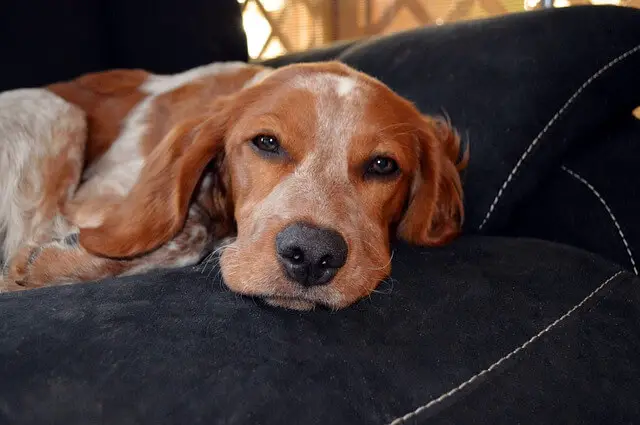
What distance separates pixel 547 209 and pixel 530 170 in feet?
0.44

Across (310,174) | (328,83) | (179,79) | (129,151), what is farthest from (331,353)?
(179,79)

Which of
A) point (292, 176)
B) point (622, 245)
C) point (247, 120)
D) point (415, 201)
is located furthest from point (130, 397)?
point (622, 245)

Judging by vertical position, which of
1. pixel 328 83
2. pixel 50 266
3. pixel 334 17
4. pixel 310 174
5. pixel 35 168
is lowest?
pixel 334 17

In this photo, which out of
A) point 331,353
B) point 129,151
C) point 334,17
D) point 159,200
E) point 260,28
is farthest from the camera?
point 334,17

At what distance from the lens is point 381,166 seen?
1.43m

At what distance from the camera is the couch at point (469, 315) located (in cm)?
75

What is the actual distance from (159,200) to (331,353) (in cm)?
72

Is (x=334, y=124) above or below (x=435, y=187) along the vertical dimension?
above

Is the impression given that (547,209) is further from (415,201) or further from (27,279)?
(27,279)

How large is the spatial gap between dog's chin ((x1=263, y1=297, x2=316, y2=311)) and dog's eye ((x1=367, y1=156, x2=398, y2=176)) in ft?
1.50

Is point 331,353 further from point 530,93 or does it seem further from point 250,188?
point 530,93

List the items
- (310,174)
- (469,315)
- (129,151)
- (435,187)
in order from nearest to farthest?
1. (469,315)
2. (310,174)
3. (435,187)
4. (129,151)

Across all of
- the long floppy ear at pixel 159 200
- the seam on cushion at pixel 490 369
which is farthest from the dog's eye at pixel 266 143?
the seam on cushion at pixel 490 369

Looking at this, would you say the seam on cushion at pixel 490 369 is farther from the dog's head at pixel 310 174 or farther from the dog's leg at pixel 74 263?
the dog's leg at pixel 74 263
